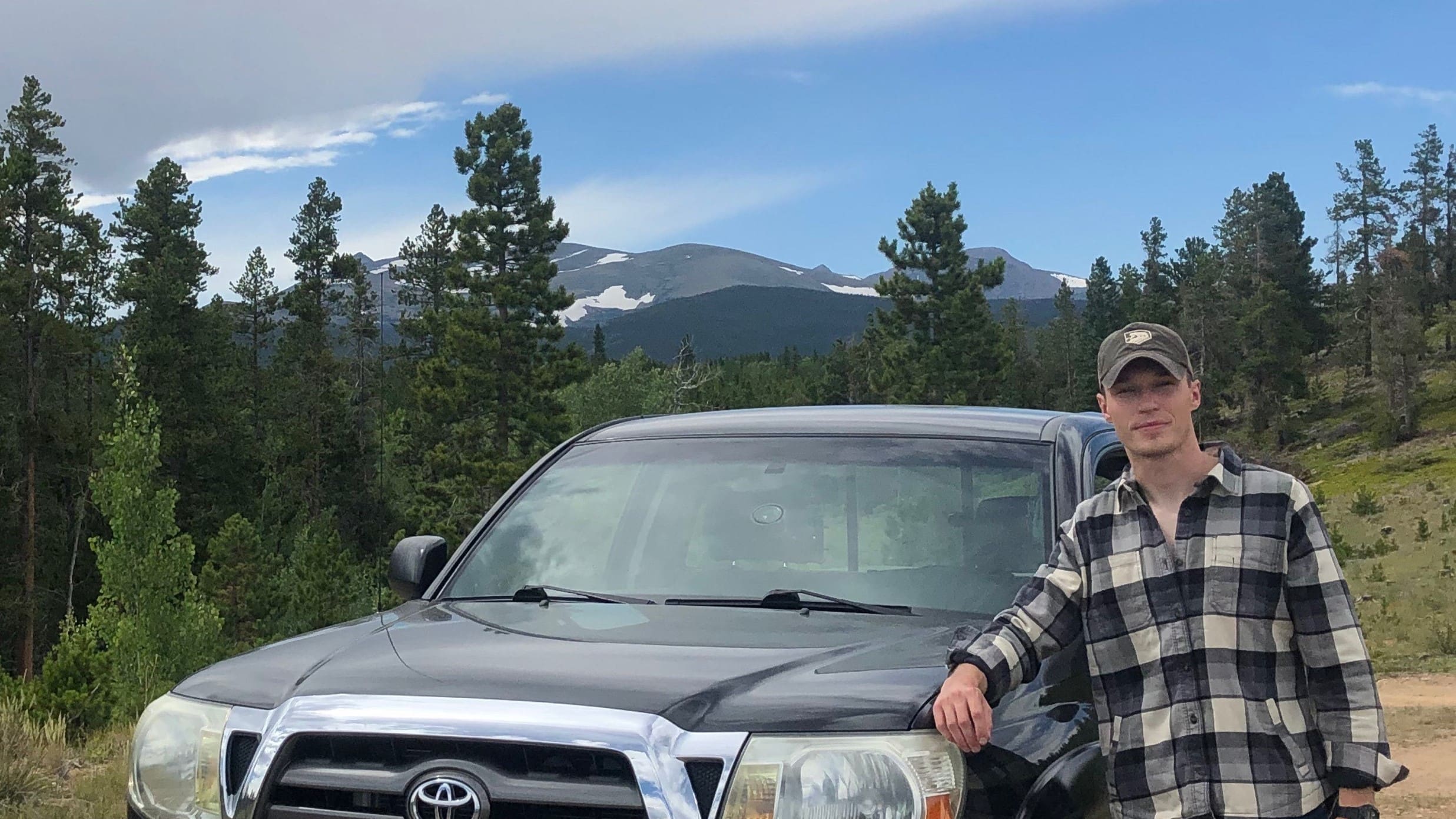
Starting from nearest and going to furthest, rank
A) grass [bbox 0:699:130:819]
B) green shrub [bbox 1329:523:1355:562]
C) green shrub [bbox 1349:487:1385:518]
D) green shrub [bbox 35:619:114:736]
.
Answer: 1. grass [bbox 0:699:130:819]
2. green shrub [bbox 35:619:114:736]
3. green shrub [bbox 1329:523:1355:562]
4. green shrub [bbox 1349:487:1385:518]

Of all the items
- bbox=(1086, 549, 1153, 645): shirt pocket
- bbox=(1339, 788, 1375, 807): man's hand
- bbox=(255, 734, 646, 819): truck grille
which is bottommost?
bbox=(1339, 788, 1375, 807): man's hand

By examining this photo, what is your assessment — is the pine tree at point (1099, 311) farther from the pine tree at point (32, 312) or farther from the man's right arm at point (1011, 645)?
the man's right arm at point (1011, 645)

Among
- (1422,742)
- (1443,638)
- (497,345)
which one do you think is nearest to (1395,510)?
(497,345)

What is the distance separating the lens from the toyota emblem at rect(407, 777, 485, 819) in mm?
2539

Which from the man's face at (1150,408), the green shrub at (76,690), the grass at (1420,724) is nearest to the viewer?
the man's face at (1150,408)

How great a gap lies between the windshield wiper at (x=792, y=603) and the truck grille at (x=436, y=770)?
964 millimetres

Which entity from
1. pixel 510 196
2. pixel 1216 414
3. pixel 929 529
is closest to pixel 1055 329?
pixel 1216 414

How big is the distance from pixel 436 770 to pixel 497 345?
60371 millimetres

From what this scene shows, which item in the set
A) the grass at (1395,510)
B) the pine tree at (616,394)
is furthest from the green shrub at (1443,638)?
the pine tree at (616,394)

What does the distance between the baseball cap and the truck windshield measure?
61 centimetres

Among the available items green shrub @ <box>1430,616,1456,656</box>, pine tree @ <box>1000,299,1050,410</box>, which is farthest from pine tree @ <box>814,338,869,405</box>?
green shrub @ <box>1430,616,1456,656</box>

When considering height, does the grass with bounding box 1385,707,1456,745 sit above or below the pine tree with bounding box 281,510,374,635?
above

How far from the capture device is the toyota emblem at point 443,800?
254 centimetres

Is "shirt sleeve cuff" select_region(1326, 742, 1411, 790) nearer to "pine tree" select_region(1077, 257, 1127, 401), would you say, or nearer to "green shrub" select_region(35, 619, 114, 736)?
"green shrub" select_region(35, 619, 114, 736)
